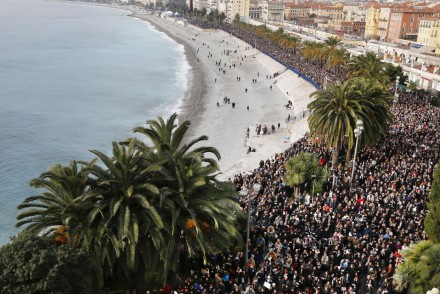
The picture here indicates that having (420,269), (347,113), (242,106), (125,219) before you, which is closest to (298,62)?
(242,106)

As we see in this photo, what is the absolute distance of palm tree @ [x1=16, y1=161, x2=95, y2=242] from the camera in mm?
15633

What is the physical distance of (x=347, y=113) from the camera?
2733cm

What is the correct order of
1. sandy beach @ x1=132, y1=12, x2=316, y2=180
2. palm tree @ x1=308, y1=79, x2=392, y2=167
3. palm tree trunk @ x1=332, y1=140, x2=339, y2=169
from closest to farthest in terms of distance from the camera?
palm tree @ x1=308, y1=79, x2=392, y2=167, palm tree trunk @ x1=332, y1=140, x2=339, y2=169, sandy beach @ x1=132, y1=12, x2=316, y2=180

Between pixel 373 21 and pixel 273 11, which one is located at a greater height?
pixel 273 11

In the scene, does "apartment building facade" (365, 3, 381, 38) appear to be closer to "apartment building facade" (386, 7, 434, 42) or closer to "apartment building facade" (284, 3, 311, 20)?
"apartment building facade" (386, 7, 434, 42)

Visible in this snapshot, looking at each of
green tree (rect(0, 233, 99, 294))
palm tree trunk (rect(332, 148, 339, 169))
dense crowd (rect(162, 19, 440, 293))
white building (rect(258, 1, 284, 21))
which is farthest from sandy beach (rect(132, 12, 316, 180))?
white building (rect(258, 1, 284, 21))

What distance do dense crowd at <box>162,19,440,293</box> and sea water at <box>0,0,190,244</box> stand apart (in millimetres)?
15526

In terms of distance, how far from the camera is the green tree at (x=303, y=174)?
2427cm

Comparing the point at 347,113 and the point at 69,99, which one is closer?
the point at 347,113

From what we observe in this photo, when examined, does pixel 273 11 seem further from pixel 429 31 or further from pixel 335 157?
pixel 335 157

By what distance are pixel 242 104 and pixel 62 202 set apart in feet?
139

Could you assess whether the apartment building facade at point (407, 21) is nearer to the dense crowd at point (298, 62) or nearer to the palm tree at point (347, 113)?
the dense crowd at point (298, 62)

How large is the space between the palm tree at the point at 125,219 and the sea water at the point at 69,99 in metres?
12.7

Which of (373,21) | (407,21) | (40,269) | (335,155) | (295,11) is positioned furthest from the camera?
(295,11)
